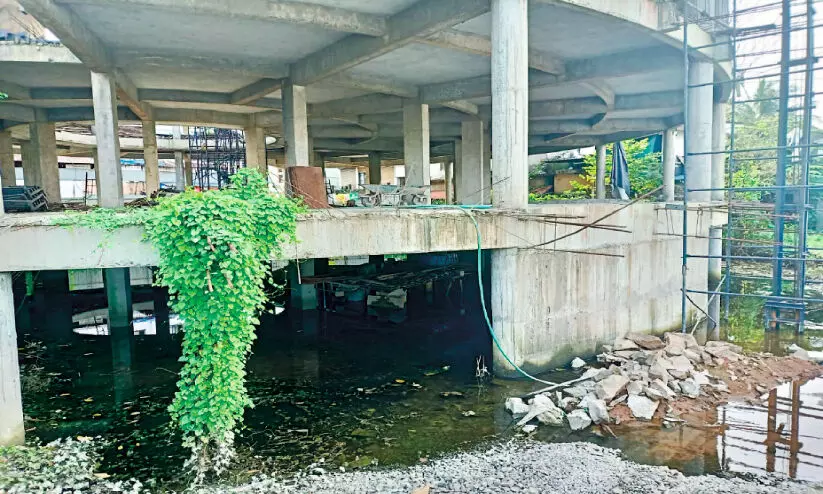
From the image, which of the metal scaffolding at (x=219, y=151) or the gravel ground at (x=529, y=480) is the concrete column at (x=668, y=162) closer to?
the gravel ground at (x=529, y=480)

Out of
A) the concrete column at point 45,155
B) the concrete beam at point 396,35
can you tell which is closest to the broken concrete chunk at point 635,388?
the concrete beam at point 396,35

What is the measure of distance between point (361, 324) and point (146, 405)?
7.70 metres

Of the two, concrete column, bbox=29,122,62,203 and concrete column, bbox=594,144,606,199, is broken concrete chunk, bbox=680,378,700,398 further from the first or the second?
concrete column, bbox=29,122,62,203

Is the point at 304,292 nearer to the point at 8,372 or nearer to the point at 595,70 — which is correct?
the point at 8,372

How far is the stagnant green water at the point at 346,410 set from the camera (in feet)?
27.8

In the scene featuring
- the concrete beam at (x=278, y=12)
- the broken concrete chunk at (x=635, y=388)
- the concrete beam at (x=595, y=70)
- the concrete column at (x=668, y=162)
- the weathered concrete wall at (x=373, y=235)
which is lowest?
the broken concrete chunk at (x=635, y=388)

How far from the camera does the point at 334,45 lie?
15266mm

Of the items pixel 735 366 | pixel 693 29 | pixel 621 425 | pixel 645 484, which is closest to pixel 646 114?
pixel 693 29

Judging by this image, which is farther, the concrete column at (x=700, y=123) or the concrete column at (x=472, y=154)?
the concrete column at (x=472, y=154)

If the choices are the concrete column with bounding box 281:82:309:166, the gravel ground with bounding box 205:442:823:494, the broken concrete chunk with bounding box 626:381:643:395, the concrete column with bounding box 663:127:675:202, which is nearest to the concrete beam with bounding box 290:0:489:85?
the concrete column with bounding box 281:82:309:166

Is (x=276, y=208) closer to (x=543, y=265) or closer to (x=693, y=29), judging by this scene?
(x=543, y=265)

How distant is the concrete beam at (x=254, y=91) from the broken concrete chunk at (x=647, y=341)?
13393 mm

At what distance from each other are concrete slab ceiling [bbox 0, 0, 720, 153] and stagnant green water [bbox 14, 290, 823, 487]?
26.2 feet

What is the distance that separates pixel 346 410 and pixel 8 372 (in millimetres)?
5600
